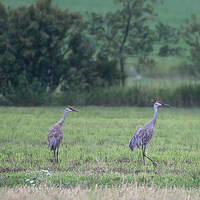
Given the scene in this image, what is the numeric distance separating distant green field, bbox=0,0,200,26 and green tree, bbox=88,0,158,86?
25228 mm

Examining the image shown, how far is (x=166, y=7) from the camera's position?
59.5 meters

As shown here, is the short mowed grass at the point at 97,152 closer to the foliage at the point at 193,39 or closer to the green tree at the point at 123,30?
the green tree at the point at 123,30

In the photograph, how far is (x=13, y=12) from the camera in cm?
2541

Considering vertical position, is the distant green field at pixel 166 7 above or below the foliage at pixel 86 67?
above

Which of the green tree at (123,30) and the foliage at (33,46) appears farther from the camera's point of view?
the green tree at (123,30)

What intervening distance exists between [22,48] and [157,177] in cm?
1772

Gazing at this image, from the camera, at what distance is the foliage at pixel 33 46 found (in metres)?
25.1

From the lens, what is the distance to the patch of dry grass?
767cm

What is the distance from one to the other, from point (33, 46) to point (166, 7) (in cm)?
3694

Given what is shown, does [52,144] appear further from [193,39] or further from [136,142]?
[193,39]

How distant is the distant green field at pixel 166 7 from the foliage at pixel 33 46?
1082 inches

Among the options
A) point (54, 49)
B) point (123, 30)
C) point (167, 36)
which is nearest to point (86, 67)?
point (54, 49)

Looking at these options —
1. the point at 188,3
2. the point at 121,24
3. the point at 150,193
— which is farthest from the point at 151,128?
the point at 188,3

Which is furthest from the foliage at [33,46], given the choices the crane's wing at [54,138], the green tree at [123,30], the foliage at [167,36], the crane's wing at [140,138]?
the crane's wing at [140,138]
